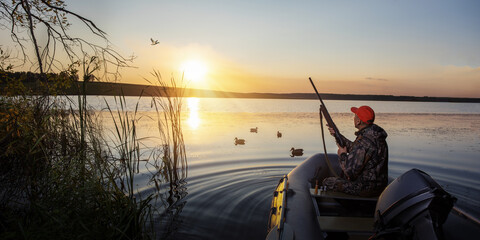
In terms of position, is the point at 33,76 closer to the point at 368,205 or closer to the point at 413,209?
the point at 368,205

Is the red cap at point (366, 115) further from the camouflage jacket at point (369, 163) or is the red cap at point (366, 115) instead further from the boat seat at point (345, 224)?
the boat seat at point (345, 224)

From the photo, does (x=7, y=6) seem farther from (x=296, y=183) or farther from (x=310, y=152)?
(x=310, y=152)

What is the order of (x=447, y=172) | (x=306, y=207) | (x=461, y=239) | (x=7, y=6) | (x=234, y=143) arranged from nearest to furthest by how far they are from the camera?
(x=461, y=239) → (x=306, y=207) → (x=7, y=6) → (x=447, y=172) → (x=234, y=143)

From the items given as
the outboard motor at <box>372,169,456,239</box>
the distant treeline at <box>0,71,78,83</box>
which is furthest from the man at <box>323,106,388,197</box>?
the distant treeline at <box>0,71,78,83</box>

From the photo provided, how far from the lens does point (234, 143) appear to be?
12.5 m

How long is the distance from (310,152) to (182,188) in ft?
20.1

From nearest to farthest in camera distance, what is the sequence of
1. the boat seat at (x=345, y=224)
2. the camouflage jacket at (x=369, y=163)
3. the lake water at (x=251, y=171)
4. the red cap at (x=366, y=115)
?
the boat seat at (x=345, y=224) → the camouflage jacket at (x=369, y=163) → the red cap at (x=366, y=115) → the lake water at (x=251, y=171)

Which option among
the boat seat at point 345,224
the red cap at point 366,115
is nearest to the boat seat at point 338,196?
the boat seat at point 345,224

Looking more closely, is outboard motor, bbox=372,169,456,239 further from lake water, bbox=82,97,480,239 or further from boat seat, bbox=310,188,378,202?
lake water, bbox=82,97,480,239

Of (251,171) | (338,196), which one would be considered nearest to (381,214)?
(338,196)

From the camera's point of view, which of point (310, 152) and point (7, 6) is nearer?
point (7, 6)

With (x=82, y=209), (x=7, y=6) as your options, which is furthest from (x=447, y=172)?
(x=7, y=6)

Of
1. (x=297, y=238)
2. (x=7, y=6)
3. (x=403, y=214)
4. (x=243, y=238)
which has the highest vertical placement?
(x=7, y=6)

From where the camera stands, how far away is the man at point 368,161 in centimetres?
385
